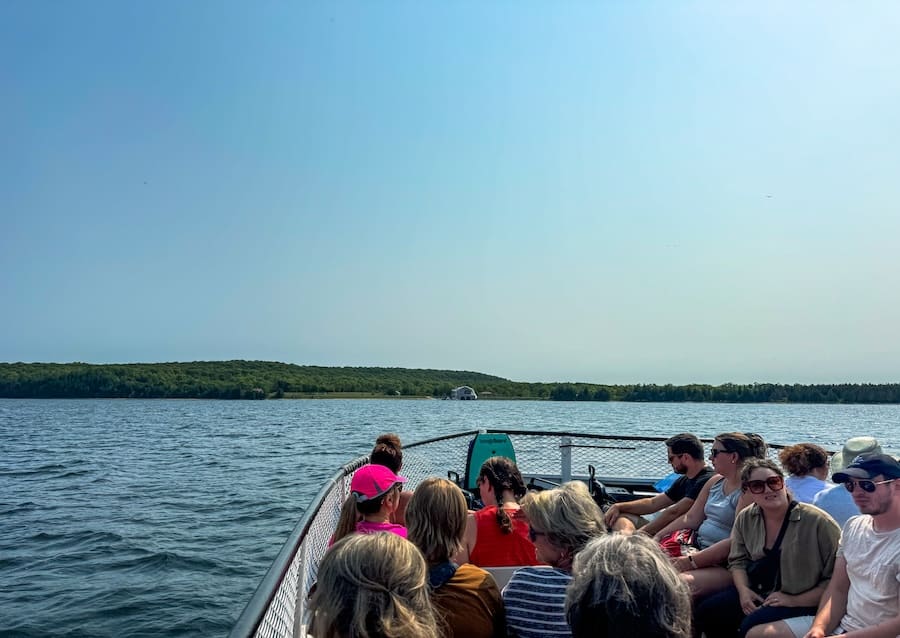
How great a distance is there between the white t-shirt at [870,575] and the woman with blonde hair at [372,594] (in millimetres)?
2095

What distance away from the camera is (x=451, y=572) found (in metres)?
2.34

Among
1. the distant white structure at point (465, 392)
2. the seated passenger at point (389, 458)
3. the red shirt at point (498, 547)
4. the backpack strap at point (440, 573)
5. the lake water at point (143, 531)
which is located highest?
the seated passenger at point (389, 458)

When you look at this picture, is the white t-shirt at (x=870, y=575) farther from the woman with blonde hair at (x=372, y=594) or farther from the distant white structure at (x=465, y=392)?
the distant white structure at (x=465, y=392)

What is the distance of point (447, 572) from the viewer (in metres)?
2.33

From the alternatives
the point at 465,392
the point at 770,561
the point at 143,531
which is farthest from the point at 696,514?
the point at 465,392

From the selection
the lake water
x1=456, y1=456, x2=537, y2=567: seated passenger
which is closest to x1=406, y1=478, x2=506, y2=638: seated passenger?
x1=456, y1=456, x2=537, y2=567: seated passenger

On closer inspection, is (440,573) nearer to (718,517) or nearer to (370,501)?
(370,501)

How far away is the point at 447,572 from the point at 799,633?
5.72ft

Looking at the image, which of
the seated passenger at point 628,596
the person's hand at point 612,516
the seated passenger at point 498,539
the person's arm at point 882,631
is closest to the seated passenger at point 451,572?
the seated passenger at point 628,596

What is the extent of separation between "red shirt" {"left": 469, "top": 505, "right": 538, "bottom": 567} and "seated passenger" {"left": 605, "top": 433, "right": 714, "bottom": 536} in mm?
1680

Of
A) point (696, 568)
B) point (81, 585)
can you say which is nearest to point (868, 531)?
point (696, 568)

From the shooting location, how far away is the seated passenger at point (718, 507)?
374cm

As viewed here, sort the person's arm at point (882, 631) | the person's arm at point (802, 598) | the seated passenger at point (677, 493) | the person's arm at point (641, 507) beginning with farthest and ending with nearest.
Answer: the person's arm at point (641, 507), the seated passenger at point (677, 493), the person's arm at point (802, 598), the person's arm at point (882, 631)

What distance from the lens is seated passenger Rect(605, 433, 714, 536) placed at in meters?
4.84
